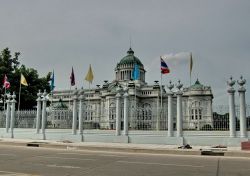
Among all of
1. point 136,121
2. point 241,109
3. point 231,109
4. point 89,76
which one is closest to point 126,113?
point 136,121

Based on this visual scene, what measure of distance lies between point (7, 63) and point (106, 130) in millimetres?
21615

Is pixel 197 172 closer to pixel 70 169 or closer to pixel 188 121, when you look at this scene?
pixel 70 169

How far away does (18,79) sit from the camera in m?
35.5

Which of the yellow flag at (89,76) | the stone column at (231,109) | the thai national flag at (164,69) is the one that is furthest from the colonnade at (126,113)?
the thai national flag at (164,69)

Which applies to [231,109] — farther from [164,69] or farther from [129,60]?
[129,60]

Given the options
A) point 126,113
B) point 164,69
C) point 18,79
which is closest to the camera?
point 126,113

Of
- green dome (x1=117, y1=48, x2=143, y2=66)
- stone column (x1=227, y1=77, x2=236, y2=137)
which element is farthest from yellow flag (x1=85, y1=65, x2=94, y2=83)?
green dome (x1=117, y1=48, x2=143, y2=66)

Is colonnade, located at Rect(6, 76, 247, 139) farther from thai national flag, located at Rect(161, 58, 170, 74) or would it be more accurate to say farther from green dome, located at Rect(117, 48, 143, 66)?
green dome, located at Rect(117, 48, 143, 66)

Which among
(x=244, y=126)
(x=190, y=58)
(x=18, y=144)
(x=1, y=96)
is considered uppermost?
(x=190, y=58)

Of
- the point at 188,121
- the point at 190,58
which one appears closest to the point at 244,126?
the point at 188,121

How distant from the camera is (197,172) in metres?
7.70

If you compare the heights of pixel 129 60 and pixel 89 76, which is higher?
pixel 129 60

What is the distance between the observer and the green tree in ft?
115

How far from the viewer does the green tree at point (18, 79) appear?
3494 cm
